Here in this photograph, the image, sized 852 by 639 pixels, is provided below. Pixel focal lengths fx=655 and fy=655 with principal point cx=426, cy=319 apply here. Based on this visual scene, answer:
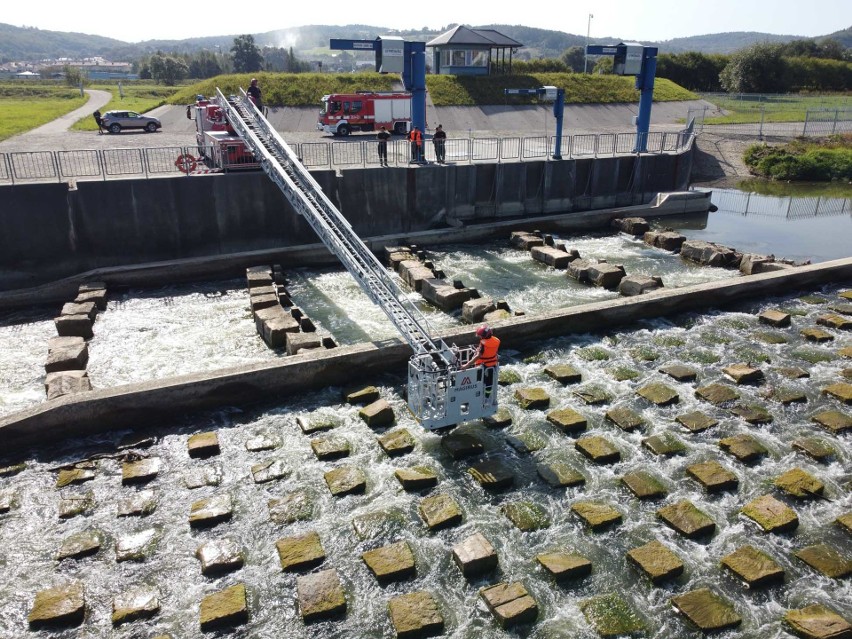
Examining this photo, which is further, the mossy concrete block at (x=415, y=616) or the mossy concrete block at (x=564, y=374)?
the mossy concrete block at (x=564, y=374)

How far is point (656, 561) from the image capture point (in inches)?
367

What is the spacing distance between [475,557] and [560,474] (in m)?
2.82

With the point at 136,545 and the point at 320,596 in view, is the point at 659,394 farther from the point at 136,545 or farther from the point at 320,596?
the point at 136,545

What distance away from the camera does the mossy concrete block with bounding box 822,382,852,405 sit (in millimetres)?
13844

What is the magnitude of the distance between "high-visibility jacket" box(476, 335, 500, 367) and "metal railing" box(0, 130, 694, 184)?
14841mm

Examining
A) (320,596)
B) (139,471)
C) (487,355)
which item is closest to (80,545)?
(139,471)

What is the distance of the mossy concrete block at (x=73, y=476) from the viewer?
11.4 metres

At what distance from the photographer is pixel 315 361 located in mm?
14523

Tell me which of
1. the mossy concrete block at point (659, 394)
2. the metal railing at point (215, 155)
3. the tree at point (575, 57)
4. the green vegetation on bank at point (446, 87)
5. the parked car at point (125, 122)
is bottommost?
the mossy concrete block at point (659, 394)

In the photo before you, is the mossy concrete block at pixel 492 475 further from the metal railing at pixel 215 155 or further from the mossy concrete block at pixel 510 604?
the metal railing at pixel 215 155

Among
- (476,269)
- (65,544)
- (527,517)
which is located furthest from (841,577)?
(476,269)

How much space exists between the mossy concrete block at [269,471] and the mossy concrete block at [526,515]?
393 cm

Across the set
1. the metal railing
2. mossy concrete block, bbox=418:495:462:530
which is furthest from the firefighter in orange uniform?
the metal railing

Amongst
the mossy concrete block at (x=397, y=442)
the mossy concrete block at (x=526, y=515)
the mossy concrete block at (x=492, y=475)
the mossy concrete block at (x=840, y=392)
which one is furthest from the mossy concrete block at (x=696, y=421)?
the mossy concrete block at (x=397, y=442)
